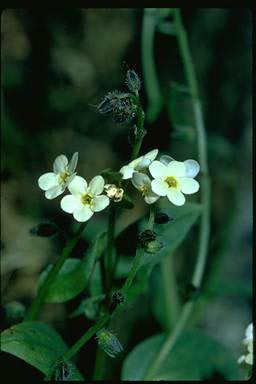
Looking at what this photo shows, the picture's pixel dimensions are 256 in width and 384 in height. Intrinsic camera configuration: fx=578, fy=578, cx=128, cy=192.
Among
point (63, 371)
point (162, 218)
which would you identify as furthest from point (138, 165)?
point (63, 371)

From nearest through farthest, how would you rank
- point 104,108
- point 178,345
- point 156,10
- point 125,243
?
point 104,108 → point 125,243 → point 178,345 → point 156,10

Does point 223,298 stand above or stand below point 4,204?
below

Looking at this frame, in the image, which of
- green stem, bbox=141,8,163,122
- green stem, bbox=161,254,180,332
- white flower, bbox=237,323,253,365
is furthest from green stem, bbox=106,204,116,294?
green stem, bbox=141,8,163,122

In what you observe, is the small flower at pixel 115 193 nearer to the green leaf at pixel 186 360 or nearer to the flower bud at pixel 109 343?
the flower bud at pixel 109 343

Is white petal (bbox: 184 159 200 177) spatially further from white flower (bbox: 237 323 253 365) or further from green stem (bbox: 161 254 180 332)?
green stem (bbox: 161 254 180 332)

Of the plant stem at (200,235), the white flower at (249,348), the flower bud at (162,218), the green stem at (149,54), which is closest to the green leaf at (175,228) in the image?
the plant stem at (200,235)

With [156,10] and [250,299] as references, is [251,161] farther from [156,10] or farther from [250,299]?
[156,10]

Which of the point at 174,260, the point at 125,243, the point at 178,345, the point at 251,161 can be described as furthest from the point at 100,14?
the point at 178,345
